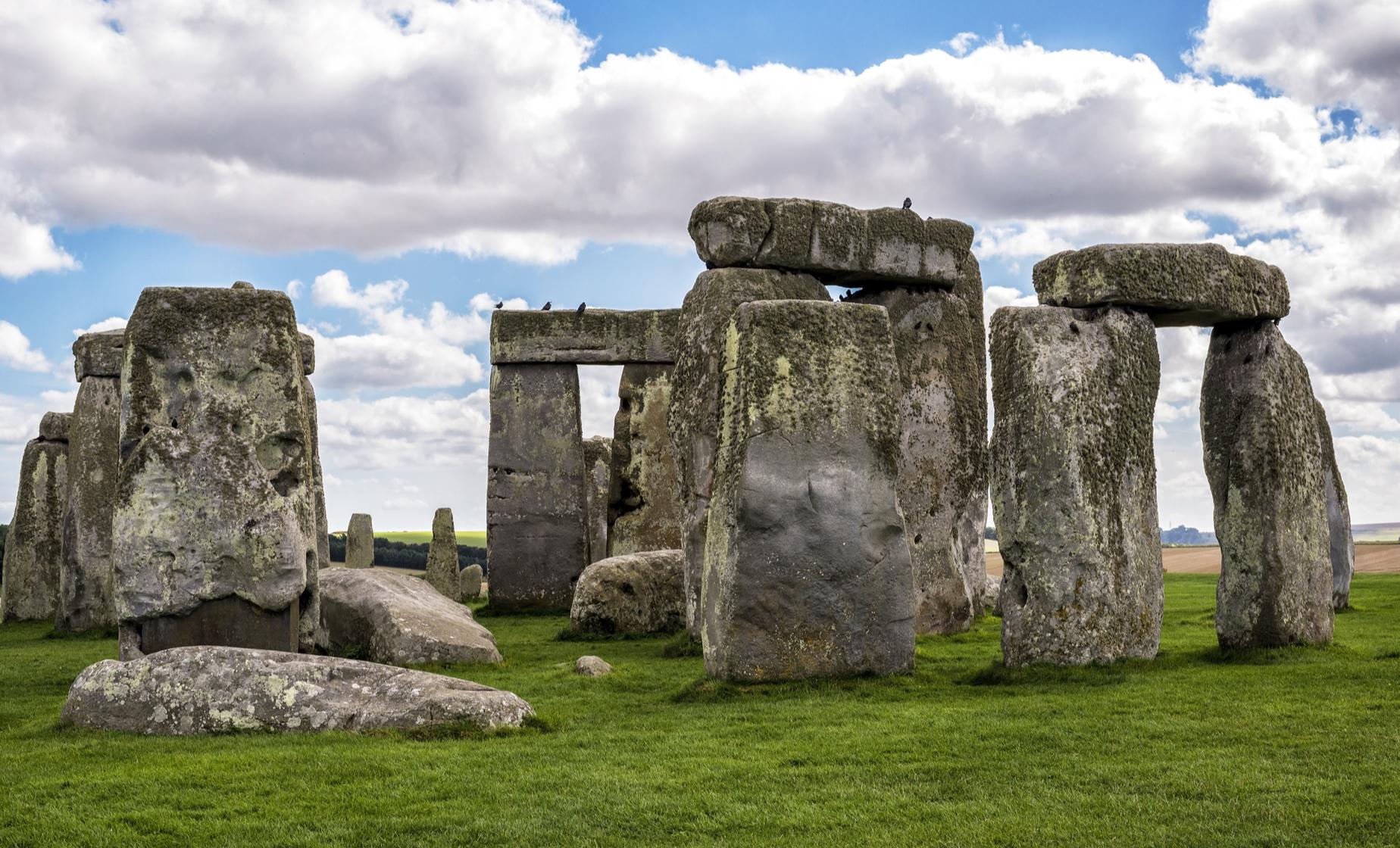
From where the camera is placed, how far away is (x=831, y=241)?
50.8 feet

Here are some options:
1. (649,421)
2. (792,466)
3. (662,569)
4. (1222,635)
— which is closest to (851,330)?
(792,466)

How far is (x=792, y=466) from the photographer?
10398 mm

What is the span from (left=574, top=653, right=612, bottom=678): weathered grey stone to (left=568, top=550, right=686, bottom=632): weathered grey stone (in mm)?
3649

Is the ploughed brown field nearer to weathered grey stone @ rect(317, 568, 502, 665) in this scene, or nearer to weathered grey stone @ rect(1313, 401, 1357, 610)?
weathered grey stone @ rect(1313, 401, 1357, 610)

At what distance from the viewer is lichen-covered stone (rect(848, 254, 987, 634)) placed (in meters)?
15.7

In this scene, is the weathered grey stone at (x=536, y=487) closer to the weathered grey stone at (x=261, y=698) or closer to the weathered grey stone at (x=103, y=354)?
the weathered grey stone at (x=103, y=354)

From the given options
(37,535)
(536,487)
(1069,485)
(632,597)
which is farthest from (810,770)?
(37,535)

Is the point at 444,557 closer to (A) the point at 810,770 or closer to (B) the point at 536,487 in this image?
(B) the point at 536,487

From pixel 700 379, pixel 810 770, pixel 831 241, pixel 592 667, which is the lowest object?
pixel 810 770

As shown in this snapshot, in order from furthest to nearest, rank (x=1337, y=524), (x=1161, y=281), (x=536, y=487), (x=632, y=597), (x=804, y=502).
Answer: (x=536, y=487) < (x=1337, y=524) < (x=632, y=597) < (x=1161, y=281) < (x=804, y=502)

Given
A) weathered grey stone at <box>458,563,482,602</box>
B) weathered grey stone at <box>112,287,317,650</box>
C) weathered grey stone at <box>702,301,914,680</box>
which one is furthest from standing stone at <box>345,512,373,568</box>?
weathered grey stone at <box>702,301,914,680</box>

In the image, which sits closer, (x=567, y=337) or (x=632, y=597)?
(x=632, y=597)

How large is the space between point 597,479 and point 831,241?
36.9 feet

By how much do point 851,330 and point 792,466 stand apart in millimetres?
1118
